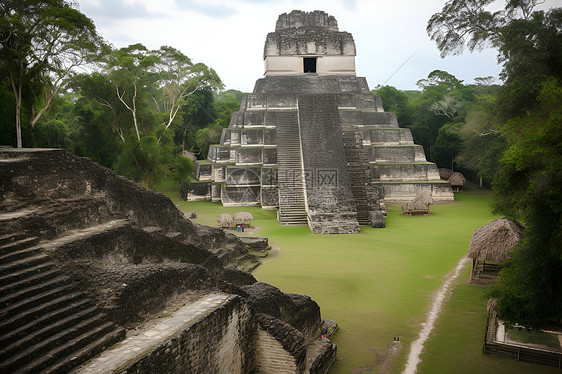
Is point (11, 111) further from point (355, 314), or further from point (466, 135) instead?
point (466, 135)

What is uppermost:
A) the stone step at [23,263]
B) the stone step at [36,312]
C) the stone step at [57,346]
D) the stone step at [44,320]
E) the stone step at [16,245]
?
the stone step at [16,245]

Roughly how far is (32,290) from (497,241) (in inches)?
315

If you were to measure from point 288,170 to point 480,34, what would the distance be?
367 inches

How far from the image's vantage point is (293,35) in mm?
23250

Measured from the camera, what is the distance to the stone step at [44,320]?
13.1 ft

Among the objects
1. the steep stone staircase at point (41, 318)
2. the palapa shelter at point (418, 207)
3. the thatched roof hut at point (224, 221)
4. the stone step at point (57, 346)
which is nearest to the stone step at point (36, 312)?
the steep stone staircase at point (41, 318)

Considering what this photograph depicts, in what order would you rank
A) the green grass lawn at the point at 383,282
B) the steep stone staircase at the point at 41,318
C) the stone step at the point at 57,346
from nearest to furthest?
the stone step at the point at 57,346 → the steep stone staircase at the point at 41,318 → the green grass lawn at the point at 383,282

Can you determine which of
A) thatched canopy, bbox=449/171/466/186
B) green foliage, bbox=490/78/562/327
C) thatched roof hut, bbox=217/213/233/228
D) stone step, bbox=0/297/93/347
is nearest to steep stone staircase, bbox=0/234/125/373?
stone step, bbox=0/297/93/347

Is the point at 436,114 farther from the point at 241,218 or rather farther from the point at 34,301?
the point at 34,301

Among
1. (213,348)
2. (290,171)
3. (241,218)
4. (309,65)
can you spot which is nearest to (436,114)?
(309,65)

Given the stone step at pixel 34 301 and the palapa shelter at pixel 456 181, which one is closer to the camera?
the stone step at pixel 34 301

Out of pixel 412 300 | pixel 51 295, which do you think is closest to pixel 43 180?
pixel 51 295

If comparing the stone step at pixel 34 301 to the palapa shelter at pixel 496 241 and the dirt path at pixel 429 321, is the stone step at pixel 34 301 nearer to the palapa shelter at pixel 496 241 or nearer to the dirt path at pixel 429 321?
the dirt path at pixel 429 321

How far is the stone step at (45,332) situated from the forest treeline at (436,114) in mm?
4791
